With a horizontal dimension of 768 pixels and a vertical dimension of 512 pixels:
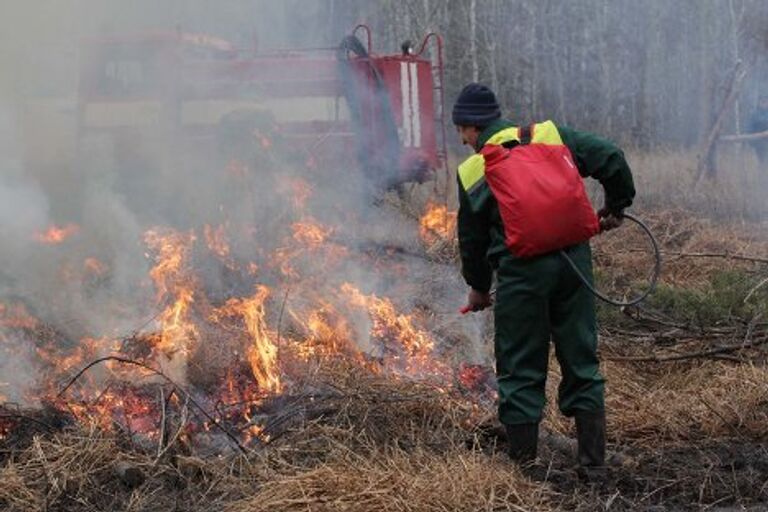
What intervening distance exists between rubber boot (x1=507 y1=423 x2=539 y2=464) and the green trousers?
4cm

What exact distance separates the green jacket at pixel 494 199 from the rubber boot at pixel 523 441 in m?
0.72

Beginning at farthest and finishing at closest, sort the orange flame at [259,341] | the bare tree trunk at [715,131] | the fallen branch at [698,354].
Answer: the bare tree trunk at [715,131]
the fallen branch at [698,354]
the orange flame at [259,341]

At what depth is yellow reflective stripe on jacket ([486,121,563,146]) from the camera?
3844 mm

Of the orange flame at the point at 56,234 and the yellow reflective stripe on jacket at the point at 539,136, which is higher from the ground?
the yellow reflective stripe on jacket at the point at 539,136

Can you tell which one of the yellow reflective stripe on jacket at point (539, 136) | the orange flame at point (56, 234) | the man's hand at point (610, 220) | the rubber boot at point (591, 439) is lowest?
the rubber boot at point (591, 439)

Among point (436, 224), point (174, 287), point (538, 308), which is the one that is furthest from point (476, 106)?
point (436, 224)

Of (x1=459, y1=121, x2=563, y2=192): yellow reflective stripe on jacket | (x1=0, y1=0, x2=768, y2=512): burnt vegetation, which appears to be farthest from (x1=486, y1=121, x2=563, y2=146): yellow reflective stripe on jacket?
(x1=0, y1=0, x2=768, y2=512): burnt vegetation

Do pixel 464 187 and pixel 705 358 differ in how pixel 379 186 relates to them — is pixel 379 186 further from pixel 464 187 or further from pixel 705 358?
pixel 464 187

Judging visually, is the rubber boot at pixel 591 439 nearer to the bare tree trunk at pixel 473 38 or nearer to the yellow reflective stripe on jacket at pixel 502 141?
the yellow reflective stripe on jacket at pixel 502 141

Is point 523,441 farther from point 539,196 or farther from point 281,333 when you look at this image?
point 281,333

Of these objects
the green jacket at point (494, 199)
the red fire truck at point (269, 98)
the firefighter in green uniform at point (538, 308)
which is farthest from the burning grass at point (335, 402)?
the red fire truck at point (269, 98)

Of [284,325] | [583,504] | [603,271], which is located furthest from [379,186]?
[583,504]

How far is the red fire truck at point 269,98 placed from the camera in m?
9.19

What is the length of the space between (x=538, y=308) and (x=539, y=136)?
0.75m
